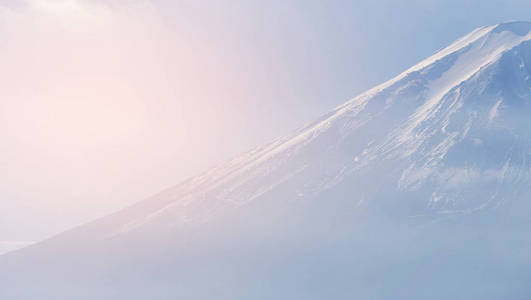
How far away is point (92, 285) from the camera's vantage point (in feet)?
361

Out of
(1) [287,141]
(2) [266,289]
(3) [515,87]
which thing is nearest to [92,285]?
(2) [266,289]

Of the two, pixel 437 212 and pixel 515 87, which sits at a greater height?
pixel 515 87

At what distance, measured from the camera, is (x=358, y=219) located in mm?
106625

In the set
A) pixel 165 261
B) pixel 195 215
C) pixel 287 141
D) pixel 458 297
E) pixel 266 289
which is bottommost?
pixel 458 297

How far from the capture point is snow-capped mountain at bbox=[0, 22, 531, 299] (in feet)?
323

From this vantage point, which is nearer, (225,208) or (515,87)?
(225,208)

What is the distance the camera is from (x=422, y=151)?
114m

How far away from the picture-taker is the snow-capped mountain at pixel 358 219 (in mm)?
98375

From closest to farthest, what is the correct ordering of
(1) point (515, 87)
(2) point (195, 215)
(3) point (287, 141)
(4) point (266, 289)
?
(4) point (266, 289) < (2) point (195, 215) < (1) point (515, 87) < (3) point (287, 141)

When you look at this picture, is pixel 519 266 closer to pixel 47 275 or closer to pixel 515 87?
pixel 515 87

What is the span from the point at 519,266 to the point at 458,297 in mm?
10850

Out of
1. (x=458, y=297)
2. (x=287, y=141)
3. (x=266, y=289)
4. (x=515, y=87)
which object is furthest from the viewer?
(x=287, y=141)

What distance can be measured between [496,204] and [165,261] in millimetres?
55021

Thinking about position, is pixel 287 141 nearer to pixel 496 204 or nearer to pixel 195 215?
pixel 195 215
